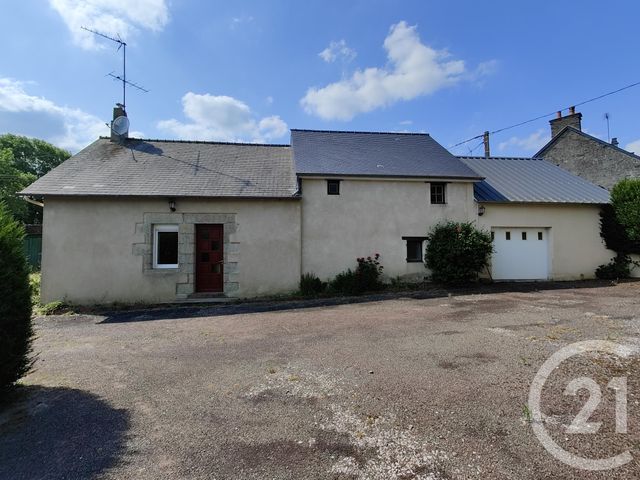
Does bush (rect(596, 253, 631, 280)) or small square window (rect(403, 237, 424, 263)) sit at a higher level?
small square window (rect(403, 237, 424, 263))

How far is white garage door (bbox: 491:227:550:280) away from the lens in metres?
12.1

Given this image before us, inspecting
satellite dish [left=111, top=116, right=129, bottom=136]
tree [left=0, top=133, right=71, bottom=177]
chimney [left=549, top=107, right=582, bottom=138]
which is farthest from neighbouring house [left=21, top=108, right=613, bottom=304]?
tree [left=0, top=133, right=71, bottom=177]

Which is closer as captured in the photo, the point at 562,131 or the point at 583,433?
the point at 583,433

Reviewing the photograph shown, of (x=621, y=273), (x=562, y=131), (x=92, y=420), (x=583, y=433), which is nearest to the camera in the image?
(x=583, y=433)

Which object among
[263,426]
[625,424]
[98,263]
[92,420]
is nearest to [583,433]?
[625,424]

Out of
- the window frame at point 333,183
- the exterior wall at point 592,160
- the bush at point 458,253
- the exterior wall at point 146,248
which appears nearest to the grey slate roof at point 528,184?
the bush at point 458,253

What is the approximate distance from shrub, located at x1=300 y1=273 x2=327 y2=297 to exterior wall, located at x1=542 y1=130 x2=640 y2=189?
1432cm

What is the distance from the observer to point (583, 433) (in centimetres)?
269

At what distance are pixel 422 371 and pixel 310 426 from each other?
1.69 m

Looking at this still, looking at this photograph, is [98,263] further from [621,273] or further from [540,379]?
[621,273]

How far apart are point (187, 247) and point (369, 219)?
5.77m

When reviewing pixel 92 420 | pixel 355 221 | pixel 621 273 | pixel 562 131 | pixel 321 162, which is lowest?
pixel 92 420

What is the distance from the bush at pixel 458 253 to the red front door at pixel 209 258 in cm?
670

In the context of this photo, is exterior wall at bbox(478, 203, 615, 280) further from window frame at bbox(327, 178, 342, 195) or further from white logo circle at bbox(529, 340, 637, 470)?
white logo circle at bbox(529, 340, 637, 470)
